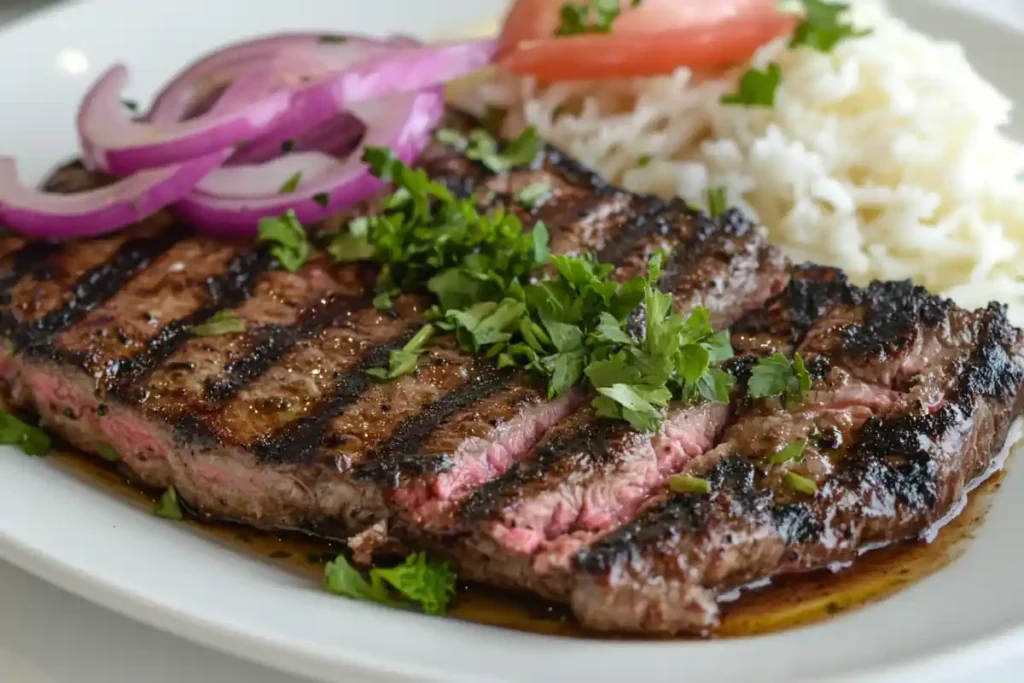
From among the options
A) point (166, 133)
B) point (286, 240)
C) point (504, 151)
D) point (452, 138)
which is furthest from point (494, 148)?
point (166, 133)

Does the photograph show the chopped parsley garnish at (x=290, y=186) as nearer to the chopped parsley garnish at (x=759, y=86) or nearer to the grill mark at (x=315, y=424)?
the grill mark at (x=315, y=424)

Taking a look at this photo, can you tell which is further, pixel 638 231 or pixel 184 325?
pixel 638 231

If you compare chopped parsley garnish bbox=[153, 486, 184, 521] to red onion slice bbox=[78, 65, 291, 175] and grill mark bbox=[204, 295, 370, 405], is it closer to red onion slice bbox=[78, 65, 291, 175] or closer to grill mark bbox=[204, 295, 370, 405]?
grill mark bbox=[204, 295, 370, 405]

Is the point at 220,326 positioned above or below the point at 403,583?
above

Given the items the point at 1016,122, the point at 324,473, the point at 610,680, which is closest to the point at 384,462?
the point at 324,473

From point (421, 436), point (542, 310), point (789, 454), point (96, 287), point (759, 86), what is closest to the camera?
point (789, 454)

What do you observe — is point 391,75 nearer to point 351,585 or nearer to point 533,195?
point 533,195

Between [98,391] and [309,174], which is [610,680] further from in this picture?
[309,174]
